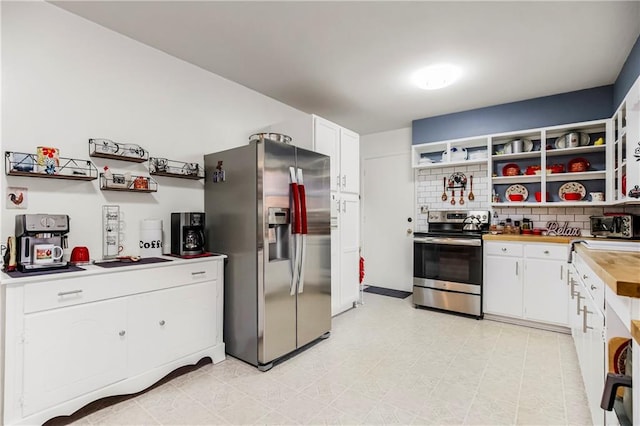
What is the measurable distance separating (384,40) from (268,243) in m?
1.86

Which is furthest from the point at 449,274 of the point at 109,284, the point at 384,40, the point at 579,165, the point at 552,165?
the point at 109,284

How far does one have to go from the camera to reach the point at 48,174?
6.61 ft

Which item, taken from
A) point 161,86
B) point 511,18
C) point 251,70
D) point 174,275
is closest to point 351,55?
point 251,70

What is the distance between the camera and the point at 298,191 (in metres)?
2.73

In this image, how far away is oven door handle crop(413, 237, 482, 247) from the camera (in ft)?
12.1

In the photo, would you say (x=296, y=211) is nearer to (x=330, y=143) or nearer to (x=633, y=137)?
(x=330, y=143)

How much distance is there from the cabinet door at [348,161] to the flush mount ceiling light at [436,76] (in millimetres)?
957

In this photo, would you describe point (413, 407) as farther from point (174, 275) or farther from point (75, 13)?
point (75, 13)

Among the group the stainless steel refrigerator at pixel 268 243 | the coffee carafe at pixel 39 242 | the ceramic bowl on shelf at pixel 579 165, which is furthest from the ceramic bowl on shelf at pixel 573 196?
the coffee carafe at pixel 39 242

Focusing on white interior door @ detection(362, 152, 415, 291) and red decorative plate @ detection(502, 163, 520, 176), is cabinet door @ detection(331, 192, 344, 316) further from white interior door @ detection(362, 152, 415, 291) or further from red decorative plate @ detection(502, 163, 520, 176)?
red decorative plate @ detection(502, 163, 520, 176)

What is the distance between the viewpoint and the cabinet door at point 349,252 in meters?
3.82

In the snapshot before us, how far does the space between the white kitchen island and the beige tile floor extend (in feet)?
0.60

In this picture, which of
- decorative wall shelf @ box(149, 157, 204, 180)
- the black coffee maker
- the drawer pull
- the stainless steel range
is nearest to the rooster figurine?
the drawer pull

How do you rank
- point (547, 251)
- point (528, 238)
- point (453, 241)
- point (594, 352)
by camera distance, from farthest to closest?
1. point (453, 241)
2. point (528, 238)
3. point (547, 251)
4. point (594, 352)
